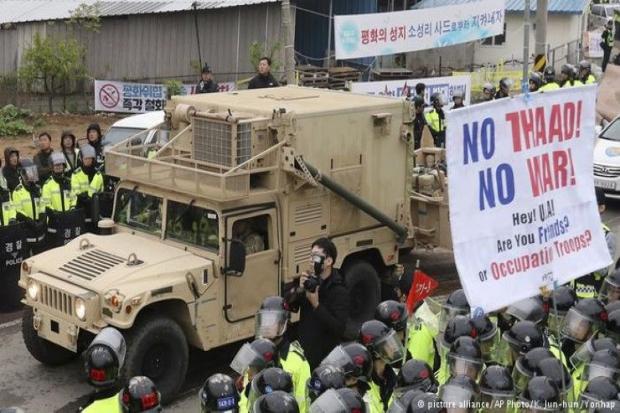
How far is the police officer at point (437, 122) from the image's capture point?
53.2 ft

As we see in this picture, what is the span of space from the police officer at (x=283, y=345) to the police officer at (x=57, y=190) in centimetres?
567

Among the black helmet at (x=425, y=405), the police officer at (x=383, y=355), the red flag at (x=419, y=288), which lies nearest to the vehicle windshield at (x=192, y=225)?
the red flag at (x=419, y=288)

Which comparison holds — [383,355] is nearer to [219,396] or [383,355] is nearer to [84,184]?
[219,396]

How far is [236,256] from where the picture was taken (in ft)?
30.1

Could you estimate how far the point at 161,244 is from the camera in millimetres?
9789

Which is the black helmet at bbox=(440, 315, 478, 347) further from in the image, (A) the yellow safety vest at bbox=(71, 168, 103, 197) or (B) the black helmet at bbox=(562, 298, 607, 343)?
(A) the yellow safety vest at bbox=(71, 168, 103, 197)

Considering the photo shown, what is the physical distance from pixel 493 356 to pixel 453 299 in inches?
28.7

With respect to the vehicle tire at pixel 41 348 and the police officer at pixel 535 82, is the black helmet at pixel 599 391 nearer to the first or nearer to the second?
the vehicle tire at pixel 41 348

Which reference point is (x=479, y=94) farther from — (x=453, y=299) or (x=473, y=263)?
(x=473, y=263)

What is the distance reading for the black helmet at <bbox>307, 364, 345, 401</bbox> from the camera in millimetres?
5691

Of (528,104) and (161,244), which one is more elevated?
(528,104)

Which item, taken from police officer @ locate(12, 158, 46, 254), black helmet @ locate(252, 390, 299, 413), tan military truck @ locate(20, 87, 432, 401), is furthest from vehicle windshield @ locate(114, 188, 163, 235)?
black helmet @ locate(252, 390, 299, 413)

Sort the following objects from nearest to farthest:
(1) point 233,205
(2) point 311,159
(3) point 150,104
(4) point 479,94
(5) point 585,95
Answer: (5) point 585,95 → (1) point 233,205 → (2) point 311,159 → (3) point 150,104 → (4) point 479,94

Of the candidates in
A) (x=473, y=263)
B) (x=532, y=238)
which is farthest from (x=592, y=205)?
(x=473, y=263)
